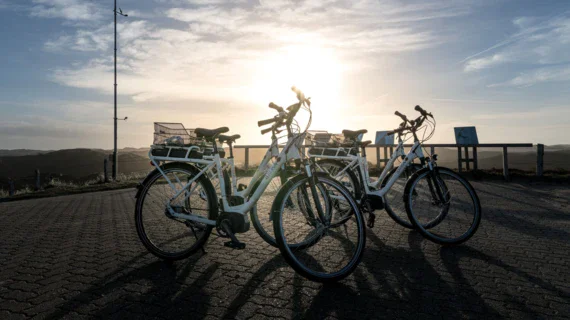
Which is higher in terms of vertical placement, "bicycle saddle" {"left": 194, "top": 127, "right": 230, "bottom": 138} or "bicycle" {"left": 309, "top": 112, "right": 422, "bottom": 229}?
"bicycle saddle" {"left": 194, "top": 127, "right": 230, "bottom": 138}

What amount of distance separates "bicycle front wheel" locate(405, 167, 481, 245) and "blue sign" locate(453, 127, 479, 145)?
1079cm

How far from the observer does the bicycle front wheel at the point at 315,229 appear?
3.38 meters

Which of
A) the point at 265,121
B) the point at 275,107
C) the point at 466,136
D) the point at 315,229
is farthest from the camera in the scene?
the point at 466,136

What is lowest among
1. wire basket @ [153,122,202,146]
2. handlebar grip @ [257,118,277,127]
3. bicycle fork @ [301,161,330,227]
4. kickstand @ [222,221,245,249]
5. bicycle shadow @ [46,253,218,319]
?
bicycle shadow @ [46,253,218,319]

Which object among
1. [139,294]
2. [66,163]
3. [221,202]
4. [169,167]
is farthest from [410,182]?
[66,163]

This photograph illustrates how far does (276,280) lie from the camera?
3561 mm

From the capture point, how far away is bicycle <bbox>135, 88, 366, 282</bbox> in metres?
3.71

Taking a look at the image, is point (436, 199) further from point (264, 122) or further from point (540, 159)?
point (540, 159)

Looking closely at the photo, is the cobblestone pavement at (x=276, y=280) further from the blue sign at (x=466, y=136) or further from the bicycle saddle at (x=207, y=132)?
the blue sign at (x=466, y=136)

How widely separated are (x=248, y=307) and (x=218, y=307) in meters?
0.23

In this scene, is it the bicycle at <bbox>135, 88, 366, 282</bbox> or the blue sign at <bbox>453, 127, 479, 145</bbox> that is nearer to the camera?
the bicycle at <bbox>135, 88, 366, 282</bbox>

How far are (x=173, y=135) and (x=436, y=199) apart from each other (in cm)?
338

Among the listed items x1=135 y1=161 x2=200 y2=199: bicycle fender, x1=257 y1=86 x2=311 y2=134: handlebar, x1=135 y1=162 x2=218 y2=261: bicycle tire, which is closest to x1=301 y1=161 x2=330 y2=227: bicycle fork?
x1=257 y1=86 x2=311 y2=134: handlebar

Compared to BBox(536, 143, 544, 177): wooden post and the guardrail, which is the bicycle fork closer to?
the guardrail
